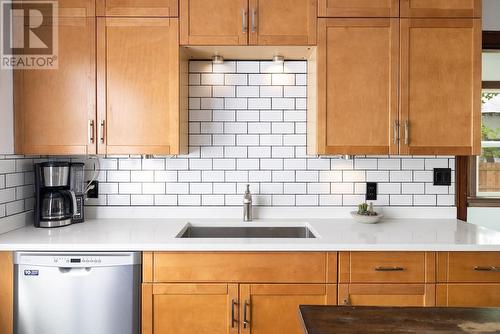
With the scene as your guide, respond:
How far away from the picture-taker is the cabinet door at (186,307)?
1819 millimetres

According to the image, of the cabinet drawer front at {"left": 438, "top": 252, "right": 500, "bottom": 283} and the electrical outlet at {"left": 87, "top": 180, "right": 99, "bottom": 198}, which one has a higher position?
the electrical outlet at {"left": 87, "top": 180, "right": 99, "bottom": 198}

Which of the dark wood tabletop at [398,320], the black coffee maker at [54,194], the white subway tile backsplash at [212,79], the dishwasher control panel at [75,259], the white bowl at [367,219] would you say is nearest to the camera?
the dark wood tabletop at [398,320]

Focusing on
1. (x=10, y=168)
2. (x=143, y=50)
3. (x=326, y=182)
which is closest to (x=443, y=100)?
(x=326, y=182)

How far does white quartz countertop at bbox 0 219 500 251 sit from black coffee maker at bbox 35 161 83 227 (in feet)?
0.22

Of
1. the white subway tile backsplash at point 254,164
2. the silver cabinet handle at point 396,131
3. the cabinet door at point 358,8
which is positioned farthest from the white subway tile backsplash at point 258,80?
the silver cabinet handle at point 396,131

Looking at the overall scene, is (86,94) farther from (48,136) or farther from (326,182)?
(326,182)

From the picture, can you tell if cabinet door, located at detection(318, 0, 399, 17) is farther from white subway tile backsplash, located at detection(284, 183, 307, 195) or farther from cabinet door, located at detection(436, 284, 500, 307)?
cabinet door, located at detection(436, 284, 500, 307)

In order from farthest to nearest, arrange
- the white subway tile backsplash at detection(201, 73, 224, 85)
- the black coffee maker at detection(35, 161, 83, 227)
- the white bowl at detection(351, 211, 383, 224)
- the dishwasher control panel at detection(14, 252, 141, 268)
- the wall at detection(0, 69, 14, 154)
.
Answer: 1. the white subway tile backsplash at detection(201, 73, 224, 85)
2. the white bowl at detection(351, 211, 383, 224)
3. the black coffee maker at detection(35, 161, 83, 227)
4. the wall at detection(0, 69, 14, 154)
5. the dishwasher control panel at detection(14, 252, 141, 268)

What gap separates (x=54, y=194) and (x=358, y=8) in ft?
6.69

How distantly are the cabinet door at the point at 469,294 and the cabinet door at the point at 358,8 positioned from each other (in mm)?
1476

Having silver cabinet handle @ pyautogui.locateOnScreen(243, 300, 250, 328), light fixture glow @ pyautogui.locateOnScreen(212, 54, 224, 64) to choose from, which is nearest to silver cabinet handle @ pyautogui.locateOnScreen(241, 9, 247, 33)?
light fixture glow @ pyautogui.locateOnScreen(212, 54, 224, 64)

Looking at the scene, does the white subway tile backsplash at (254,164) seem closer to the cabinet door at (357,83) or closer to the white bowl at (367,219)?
the white bowl at (367,219)

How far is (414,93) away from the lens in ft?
6.84

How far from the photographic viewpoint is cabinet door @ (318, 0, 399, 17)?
6.84ft
